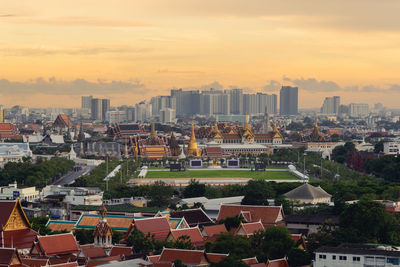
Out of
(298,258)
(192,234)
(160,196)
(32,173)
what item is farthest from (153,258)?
Answer: (32,173)

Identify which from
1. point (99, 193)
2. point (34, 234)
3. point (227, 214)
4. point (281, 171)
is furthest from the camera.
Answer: point (281, 171)

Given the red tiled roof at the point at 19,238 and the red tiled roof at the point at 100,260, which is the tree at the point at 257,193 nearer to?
the red tiled roof at the point at 19,238

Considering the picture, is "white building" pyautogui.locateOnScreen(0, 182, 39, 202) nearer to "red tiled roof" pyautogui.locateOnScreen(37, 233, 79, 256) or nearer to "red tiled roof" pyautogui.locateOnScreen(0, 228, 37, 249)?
"red tiled roof" pyautogui.locateOnScreen(0, 228, 37, 249)

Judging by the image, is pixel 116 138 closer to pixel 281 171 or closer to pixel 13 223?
pixel 281 171

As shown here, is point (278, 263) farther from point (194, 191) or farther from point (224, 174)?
point (224, 174)

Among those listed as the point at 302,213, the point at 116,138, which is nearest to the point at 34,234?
the point at 302,213

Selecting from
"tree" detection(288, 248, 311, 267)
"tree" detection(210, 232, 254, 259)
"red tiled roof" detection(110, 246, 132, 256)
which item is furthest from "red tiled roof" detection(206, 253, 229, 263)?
"red tiled roof" detection(110, 246, 132, 256)
